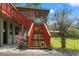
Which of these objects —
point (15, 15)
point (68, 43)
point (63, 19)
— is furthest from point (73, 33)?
point (15, 15)

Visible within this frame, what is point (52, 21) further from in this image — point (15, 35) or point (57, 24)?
point (15, 35)

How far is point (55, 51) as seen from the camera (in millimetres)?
12719

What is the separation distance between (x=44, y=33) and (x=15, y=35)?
0.73m

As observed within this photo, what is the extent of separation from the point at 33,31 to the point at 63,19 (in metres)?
0.73

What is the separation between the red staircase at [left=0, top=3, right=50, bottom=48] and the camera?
12.8 metres

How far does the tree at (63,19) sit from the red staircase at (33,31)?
31 cm

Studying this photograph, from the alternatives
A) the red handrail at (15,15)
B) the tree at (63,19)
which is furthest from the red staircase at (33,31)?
A: the tree at (63,19)

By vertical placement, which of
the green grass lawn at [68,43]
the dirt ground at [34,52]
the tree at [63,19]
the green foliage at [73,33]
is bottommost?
the dirt ground at [34,52]

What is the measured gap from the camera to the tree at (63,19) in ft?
41.6

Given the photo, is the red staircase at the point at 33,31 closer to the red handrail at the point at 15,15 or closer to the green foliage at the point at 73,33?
the red handrail at the point at 15,15

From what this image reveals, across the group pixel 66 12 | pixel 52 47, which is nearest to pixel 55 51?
pixel 52 47

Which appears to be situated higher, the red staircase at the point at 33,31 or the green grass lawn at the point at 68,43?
the red staircase at the point at 33,31

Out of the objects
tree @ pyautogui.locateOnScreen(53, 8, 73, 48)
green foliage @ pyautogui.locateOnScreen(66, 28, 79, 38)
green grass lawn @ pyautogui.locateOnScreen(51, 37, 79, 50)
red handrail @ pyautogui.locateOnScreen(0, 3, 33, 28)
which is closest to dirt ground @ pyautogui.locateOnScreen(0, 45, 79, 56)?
green grass lawn @ pyautogui.locateOnScreen(51, 37, 79, 50)

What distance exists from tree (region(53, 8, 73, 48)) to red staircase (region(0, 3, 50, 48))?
0.31 metres
